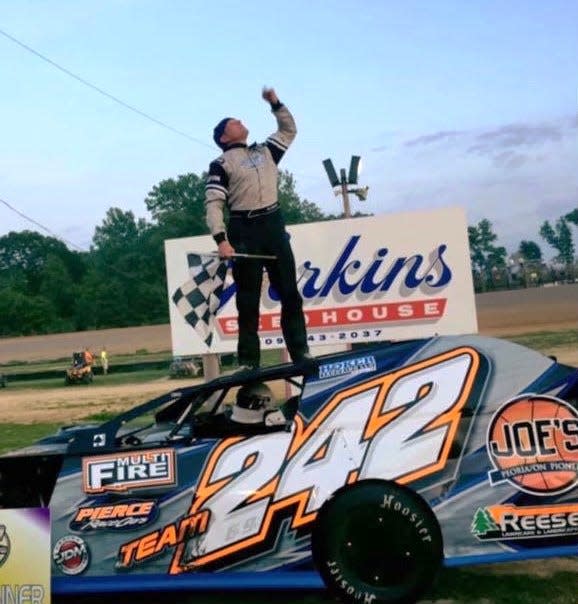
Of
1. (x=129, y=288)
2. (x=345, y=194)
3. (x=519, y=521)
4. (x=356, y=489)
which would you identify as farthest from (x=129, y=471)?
(x=129, y=288)

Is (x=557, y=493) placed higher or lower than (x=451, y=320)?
lower

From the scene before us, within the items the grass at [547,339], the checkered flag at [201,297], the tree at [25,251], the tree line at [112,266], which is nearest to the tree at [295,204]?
the tree line at [112,266]

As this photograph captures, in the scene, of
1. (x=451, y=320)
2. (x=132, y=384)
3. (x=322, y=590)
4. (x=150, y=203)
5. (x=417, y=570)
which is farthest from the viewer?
(x=150, y=203)

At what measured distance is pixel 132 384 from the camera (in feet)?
Answer: 80.4

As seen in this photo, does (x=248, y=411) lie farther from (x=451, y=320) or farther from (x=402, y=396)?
(x=451, y=320)

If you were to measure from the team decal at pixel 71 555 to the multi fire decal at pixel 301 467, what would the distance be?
190 millimetres

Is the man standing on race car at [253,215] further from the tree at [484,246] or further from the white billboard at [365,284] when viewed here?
the tree at [484,246]

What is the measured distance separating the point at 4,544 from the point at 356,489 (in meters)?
1.75

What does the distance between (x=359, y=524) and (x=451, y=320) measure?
6414 mm

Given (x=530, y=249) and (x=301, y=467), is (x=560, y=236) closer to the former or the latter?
(x=530, y=249)

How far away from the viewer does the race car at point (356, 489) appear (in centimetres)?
378

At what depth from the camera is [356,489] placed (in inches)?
150

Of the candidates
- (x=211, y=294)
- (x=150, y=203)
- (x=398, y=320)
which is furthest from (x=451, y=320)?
(x=150, y=203)

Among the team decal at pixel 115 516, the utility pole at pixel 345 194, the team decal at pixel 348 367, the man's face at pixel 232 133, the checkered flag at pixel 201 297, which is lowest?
the team decal at pixel 115 516
